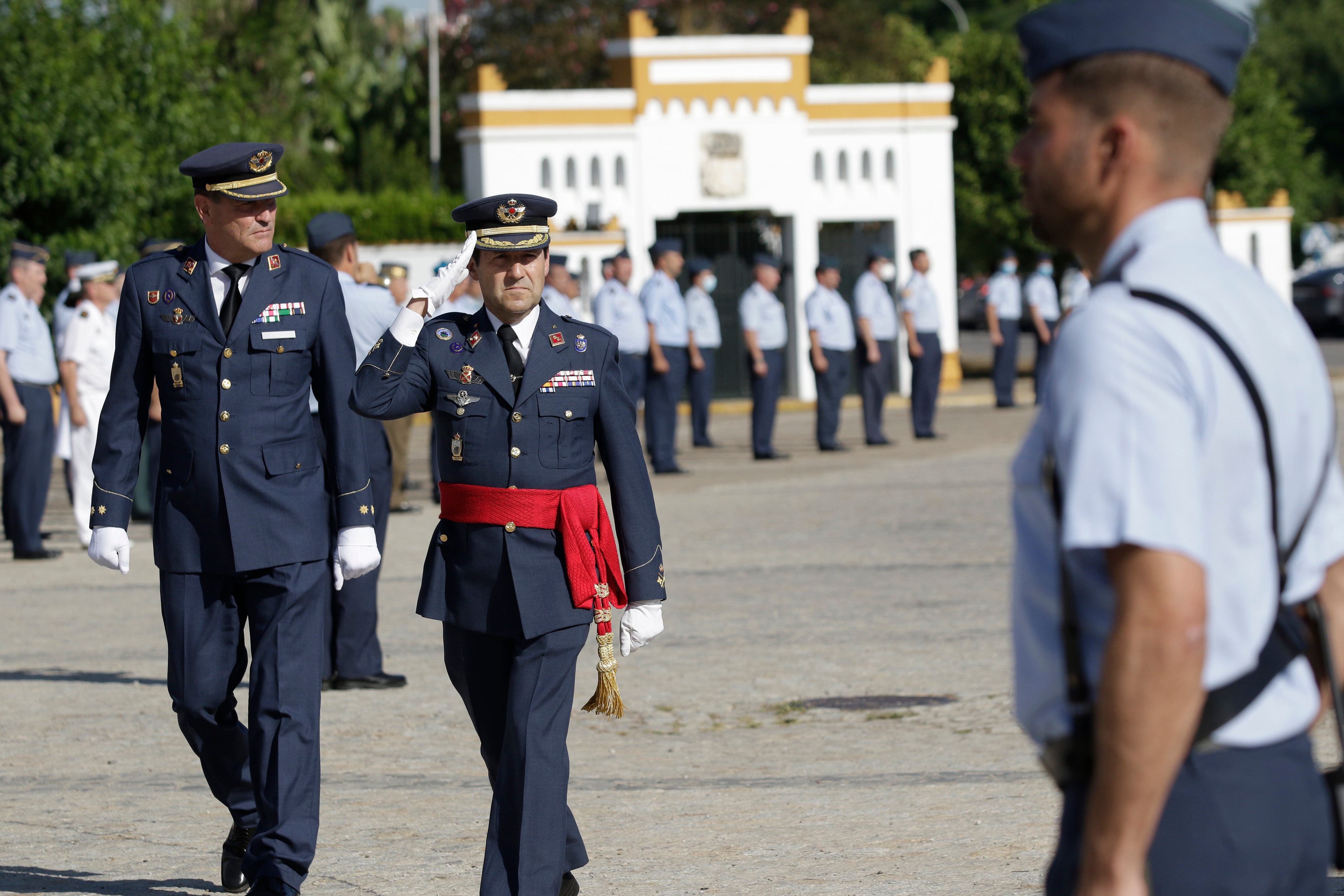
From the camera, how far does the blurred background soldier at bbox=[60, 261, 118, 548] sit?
1293 centimetres

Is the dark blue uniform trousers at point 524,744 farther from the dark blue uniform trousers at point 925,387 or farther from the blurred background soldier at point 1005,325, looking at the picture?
the blurred background soldier at point 1005,325

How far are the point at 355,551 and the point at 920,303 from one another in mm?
16135

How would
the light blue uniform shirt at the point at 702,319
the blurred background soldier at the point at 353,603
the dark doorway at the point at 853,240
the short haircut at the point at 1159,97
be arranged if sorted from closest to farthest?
the short haircut at the point at 1159,97, the blurred background soldier at the point at 353,603, the light blue uniform shirt at the point at 702,319, the dark doorway at the point at 853,240

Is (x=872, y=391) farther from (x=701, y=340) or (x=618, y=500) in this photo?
(x=618, y=500)

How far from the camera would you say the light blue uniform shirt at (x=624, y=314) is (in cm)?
1798

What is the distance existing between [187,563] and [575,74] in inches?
1442

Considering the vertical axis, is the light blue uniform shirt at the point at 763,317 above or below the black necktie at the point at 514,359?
below

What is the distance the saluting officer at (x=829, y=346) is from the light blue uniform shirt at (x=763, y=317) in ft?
1.28

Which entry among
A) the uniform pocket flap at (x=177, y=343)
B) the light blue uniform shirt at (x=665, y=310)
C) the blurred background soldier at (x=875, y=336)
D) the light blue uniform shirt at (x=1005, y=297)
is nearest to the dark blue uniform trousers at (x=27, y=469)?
the light blue uniform shirt at (x=665, y=310)

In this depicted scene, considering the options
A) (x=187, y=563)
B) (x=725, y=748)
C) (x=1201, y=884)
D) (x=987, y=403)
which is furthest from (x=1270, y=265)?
(x=1201, y=884)

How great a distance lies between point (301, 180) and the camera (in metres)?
33.2

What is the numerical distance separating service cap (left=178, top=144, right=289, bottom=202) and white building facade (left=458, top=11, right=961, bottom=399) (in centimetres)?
2013

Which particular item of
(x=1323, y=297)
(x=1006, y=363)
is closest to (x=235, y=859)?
(x=1006, y=363)

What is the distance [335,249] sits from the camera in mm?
8164
